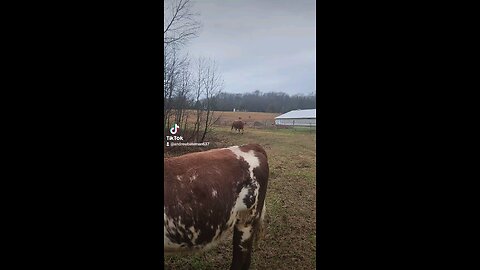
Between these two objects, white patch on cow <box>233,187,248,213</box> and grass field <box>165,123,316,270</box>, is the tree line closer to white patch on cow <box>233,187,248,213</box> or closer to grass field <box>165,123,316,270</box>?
grass field <box>165,123,316,270</box>

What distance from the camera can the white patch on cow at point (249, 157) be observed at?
2.00m

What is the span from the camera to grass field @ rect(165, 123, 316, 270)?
6.31 feet

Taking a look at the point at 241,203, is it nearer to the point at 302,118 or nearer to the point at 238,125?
the point at 238,125

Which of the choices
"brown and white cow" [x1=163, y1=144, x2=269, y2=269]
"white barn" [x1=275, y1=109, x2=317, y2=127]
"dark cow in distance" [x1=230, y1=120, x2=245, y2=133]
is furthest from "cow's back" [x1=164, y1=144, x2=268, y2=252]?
"white barn" [x1=275, y1=109, x2=317, y2=127]

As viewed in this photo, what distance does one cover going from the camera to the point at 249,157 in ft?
6.59

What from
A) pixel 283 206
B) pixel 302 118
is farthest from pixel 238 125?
pixel 283 206

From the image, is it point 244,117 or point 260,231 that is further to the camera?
point 244,117

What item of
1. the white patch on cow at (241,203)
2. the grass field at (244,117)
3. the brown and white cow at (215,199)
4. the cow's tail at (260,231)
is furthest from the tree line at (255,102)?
the cow's tail at (260,231)

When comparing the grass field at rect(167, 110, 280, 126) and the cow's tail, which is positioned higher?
the grass field at rect(167, 110, 280, 126)

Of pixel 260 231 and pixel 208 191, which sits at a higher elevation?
pixel 208 191

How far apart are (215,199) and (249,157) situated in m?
0.29

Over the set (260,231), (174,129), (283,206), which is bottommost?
(260,231)

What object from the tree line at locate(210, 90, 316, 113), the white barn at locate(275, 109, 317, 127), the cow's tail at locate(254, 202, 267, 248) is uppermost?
Result: the tree line at locate(210, 90, 316, 113)

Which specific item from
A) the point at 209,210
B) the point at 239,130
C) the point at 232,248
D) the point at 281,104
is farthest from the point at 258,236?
the point at 281,104
